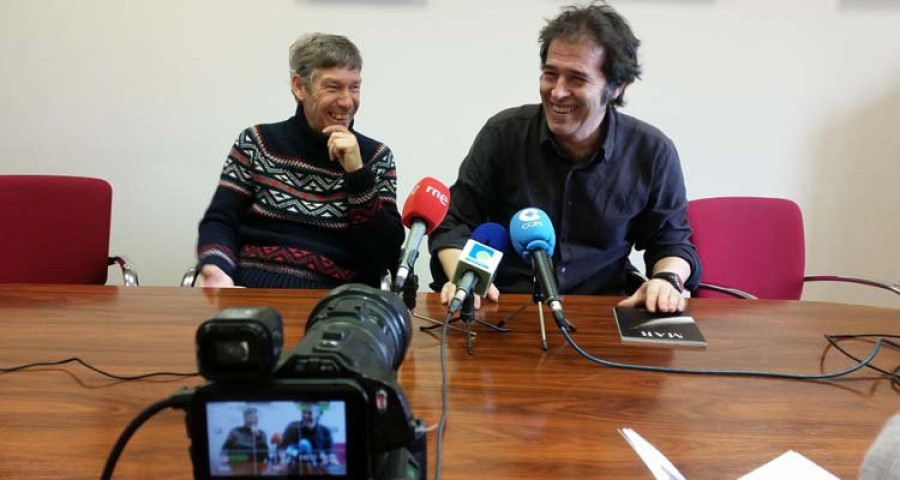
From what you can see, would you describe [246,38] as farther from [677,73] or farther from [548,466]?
[548,466]

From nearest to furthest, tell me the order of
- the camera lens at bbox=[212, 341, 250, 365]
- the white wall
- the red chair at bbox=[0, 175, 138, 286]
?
the camera lens at bbox=[212, 341, 250, 365], the red chair at bbox=[0, 175, 138, 286], the white wall

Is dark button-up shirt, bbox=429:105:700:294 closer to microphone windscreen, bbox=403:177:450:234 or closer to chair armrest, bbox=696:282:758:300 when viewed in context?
chair armrest, bbox=696:282:758:300

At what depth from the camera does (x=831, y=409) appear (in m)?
0.99

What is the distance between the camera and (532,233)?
3.67 feet

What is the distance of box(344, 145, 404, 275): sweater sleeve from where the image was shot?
182cm

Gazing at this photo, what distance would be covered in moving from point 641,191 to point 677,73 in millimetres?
933

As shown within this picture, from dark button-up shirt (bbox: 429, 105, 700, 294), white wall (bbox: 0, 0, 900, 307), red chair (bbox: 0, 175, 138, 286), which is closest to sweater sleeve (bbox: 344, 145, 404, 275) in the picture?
dark button-up shirt (bbox: 429, 105, 700, 294)

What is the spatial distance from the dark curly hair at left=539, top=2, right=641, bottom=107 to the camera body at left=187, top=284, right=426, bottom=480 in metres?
1.32

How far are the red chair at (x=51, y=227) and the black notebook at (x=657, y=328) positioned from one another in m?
1.33

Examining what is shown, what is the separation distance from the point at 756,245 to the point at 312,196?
4.26 feet

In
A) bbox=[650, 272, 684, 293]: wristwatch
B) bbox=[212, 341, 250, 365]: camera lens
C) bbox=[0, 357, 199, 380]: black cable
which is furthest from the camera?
bbox=[650, 272, 684, 293]: wristwatch

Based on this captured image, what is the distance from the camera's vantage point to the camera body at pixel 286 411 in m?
0.50

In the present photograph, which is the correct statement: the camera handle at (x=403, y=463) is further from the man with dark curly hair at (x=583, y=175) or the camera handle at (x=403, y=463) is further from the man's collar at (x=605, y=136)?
the man's collar at (x=605, y=136)

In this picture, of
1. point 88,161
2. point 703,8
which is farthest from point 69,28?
point 703,8
